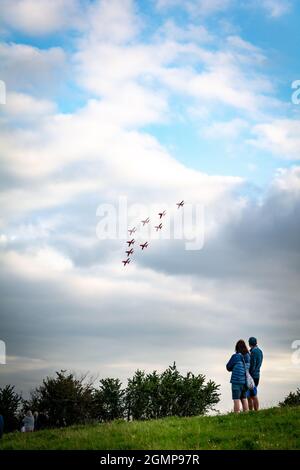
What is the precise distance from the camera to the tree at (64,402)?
58.8 m

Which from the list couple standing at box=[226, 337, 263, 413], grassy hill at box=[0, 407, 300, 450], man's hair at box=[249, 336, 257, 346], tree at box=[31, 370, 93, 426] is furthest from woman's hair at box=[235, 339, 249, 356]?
tree at box=[31, 370, 93, 426]

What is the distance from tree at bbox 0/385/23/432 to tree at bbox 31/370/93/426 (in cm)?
777

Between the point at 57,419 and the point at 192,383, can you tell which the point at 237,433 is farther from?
the point at 192,383

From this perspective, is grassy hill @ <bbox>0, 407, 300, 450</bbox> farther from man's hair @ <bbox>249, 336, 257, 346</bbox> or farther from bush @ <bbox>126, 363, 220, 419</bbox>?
bush @ <bbox>126, 363, 220, 419</bbox>

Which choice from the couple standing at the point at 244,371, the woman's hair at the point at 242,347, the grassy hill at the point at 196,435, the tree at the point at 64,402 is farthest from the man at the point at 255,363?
the tree at the point at 64,402

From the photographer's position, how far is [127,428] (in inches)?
671

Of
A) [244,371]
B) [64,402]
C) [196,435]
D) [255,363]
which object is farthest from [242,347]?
[64,402]

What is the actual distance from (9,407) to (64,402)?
13.9 meters

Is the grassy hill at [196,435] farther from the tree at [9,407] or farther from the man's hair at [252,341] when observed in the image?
the tree at [9,407]

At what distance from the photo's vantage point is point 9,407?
6856 centimetres

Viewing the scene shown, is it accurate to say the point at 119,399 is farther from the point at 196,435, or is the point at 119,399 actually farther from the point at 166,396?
the point at 196,435

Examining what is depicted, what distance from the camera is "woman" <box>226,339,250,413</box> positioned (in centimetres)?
1833
